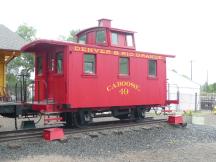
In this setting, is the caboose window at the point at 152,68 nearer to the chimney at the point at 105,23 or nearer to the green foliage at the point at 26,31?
the chimney at the point at 105,23

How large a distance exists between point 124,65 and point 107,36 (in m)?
1.35

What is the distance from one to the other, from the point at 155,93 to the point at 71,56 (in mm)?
5048

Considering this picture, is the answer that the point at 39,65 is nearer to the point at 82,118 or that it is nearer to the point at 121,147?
the point at 82,118

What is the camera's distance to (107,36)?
14297 mm

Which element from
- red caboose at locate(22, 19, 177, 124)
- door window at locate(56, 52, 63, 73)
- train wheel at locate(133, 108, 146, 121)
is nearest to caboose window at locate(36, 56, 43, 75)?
red caboose at locate(22, 19, 177, 124)

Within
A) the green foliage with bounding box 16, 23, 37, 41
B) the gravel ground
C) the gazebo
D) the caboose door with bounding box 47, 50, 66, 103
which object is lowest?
the gravel ground

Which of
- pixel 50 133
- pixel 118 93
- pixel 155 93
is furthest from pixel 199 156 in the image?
pixel 155 93

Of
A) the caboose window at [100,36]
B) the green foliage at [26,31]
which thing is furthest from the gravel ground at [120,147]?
the green foliage at [26,31]

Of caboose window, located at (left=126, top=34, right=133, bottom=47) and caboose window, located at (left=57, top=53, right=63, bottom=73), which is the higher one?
caboose window, located at (left=126, top=34, right=133, bottom=47)

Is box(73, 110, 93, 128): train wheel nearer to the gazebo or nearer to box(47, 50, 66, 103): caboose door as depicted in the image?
box(47, 50, 66, 103): caboose door

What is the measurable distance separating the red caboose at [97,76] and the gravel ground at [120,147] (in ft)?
4.38

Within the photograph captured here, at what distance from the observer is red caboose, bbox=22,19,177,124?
12.7 meters

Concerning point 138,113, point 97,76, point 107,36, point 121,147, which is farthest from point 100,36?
point 121,147

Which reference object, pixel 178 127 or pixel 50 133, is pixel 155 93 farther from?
pixel 50 133
